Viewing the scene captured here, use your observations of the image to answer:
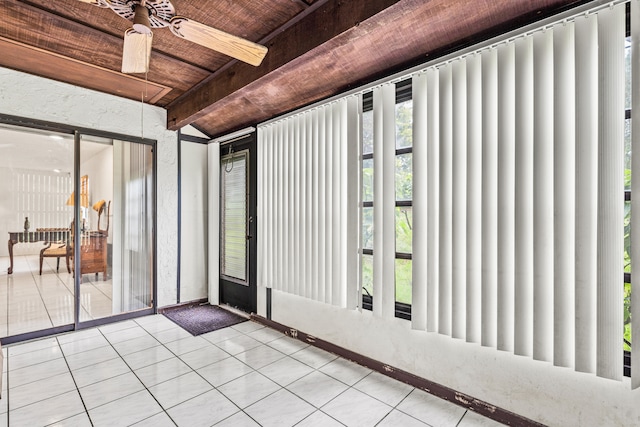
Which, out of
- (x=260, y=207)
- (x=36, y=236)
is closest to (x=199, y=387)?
(x=260, y=207)

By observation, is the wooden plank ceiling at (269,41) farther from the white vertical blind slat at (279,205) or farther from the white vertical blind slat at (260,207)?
the white vertical blind slat at (260,207)

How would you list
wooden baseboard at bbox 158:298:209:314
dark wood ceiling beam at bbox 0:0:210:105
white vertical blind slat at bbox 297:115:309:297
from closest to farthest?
dark wood ceiling beam at bbox 0:0:210:105 → white vertical blind slat at bbox 297:115:309:297 → wooden baseboard at bbox 158:298:209:314

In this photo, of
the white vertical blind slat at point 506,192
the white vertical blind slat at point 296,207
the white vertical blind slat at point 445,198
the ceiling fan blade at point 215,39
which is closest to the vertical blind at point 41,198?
the white vertical blind slat at point 296,207

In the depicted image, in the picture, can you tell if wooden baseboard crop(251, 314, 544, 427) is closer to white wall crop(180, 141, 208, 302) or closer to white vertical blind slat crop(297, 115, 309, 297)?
white vertical blind slat crop(297, 115, 309, 297)

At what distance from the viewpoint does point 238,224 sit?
4176mm

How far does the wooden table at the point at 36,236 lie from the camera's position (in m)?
3.28

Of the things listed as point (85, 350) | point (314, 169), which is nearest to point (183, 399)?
point (85, 350)

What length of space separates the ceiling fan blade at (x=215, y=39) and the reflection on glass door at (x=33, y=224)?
2614mm

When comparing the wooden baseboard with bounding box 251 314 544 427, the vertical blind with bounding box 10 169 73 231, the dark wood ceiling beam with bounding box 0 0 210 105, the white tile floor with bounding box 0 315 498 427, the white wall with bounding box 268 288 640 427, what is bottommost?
the white tile floor with bounding box 0 315 498 427

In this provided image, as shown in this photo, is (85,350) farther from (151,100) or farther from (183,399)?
(151,100)

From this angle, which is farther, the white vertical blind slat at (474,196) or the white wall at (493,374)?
the white vertical blind slat at (474,196)

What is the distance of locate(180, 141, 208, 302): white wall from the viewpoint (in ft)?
14.1

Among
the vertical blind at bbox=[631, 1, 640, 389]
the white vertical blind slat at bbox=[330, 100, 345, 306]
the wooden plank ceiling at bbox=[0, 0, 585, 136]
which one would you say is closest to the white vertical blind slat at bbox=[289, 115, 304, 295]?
the wooden plank ceiling at bbox=[0, 0, 585, 136]

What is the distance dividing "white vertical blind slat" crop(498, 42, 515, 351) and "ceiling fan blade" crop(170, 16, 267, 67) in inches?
57.3
